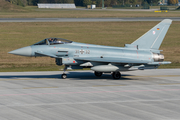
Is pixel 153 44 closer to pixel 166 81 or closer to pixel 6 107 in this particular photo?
pixel 166 81

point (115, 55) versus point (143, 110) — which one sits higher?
point (115, 55)

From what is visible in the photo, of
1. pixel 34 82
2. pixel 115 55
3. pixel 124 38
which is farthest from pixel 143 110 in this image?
pixel 124 38

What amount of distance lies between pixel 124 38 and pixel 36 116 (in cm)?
3794

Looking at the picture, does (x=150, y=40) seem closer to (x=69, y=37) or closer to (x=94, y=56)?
(x=94, y=56)

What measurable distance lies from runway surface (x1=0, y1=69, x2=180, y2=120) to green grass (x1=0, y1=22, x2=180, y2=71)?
7.93m

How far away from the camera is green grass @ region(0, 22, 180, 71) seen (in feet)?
109

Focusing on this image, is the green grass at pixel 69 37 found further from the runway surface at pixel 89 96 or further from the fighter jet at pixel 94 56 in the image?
the fighter jet at pixel 94 56

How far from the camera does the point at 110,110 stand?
14719 millimetres

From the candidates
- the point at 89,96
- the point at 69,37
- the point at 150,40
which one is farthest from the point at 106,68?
the point at 69,37

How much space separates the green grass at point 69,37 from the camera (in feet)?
109

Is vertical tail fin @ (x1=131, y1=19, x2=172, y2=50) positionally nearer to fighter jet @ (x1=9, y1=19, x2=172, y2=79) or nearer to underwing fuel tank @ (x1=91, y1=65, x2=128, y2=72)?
fighter jet @ (x1=9, y1=19, x2=172, y2=79)

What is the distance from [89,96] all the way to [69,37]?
109ft

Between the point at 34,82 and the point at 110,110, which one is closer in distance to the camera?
the point at 110,110

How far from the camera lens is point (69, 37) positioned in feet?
164
